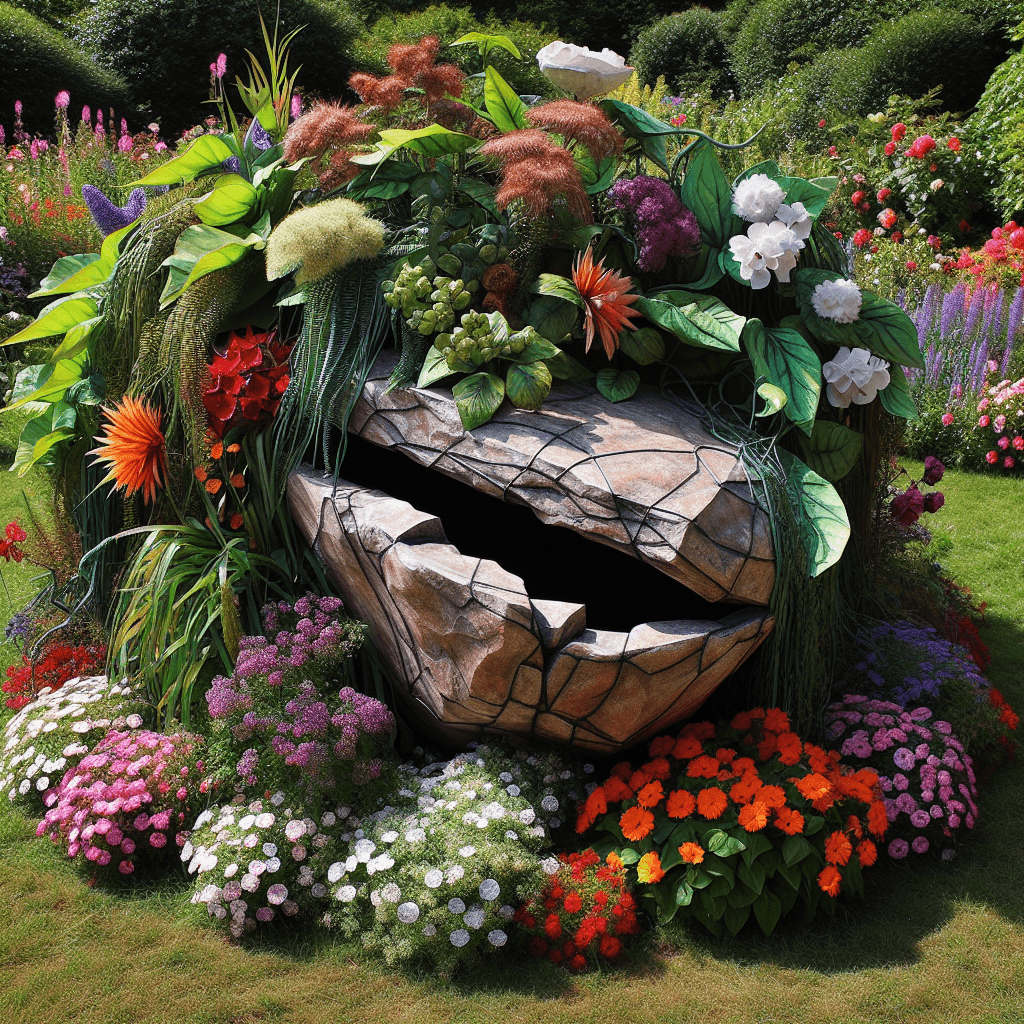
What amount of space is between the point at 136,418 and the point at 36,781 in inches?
42.3

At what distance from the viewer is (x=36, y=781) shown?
2668mm

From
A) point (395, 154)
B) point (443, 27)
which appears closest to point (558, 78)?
point (395, 154)

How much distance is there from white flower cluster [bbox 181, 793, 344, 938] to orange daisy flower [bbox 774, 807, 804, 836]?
1.02 meters

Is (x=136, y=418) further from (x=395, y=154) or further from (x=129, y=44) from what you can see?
(x=129, y=44)

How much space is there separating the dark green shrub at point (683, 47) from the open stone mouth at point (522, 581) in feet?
51.5

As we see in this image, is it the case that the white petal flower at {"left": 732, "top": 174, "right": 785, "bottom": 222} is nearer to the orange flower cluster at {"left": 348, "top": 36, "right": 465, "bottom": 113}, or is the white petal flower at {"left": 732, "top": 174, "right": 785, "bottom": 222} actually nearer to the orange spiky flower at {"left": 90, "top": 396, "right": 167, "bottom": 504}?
the orange flower cluster at {"left": 348, "top": 36, "right": 465, "bottom": 113}

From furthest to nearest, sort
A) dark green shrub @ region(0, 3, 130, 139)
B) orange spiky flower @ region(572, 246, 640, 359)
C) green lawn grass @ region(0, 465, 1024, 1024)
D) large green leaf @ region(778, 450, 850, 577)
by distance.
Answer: dark green shrub @ region(0, 3, 130, 139) → orange spiky flower @ region(572, 246, 640, 359) → large green leaf @ region(778, 450, 850, 577) → green lawn grass @ region(0, 465, 1024, 1024)

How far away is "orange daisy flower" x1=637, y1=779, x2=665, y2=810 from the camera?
2.30 m

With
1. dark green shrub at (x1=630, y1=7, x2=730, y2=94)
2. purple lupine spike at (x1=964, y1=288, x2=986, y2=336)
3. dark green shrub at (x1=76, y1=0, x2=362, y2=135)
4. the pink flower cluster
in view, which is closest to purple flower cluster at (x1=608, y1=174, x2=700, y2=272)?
the pink flower cluster

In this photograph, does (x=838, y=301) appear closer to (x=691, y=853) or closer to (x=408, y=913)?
(x=691, y=853)

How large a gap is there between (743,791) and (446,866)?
0.72 metres

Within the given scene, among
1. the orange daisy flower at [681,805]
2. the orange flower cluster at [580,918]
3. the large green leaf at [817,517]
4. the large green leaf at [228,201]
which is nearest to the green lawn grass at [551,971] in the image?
the orange flower cluster at [580,918]

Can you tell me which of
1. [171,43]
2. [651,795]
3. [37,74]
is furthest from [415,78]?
[171,43]

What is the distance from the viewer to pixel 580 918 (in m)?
2.14
